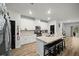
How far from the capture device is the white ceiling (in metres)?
2.10

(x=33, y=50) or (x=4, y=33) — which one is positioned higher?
(x=4, y=33)

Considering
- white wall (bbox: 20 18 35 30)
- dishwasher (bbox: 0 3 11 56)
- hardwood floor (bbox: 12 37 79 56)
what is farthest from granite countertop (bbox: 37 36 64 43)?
dishwasher (bbox: 0 3 11 56)

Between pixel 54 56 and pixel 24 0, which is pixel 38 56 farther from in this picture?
pixel 24 0

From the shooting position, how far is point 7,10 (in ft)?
6.77

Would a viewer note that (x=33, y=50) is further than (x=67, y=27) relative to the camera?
No

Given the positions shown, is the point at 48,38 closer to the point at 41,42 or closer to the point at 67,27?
the point at 41,42

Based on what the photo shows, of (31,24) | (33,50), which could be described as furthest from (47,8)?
(33,50)

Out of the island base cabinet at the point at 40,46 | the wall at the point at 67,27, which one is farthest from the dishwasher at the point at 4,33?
the wall at the point at 67,27

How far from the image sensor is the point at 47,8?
216cm

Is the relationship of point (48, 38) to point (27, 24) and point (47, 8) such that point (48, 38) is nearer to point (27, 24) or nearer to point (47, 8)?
point (27, 24)

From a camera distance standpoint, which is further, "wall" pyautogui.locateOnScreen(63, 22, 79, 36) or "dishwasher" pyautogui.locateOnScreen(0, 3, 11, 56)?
"wall" pyautogui.locateOnScreen(63, 22, 79, 36)

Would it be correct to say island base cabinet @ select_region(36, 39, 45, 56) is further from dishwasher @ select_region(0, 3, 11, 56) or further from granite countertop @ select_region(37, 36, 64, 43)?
dishwasher @ select_region(0, 3, 11, 56)

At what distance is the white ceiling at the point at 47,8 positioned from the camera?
2.10 metres

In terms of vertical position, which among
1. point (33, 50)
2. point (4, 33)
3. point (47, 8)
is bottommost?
point (33, 50)
